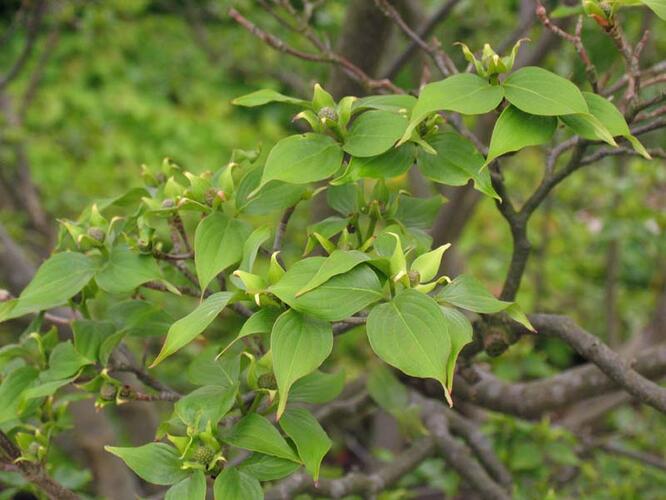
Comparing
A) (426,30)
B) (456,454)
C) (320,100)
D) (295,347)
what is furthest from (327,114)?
(426,30)

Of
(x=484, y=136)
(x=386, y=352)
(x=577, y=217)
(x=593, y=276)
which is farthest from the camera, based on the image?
(x=593, y=276)

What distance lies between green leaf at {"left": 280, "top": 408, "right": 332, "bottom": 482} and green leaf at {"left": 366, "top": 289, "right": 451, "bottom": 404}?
168mm

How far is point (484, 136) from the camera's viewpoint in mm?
1812

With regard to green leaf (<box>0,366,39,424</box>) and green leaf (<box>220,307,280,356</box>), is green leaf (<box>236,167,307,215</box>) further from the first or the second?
green leaf (<box>0,366,39,424</box>)

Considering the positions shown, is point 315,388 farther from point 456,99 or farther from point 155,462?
point 456,99

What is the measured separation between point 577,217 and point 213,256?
3.10 m

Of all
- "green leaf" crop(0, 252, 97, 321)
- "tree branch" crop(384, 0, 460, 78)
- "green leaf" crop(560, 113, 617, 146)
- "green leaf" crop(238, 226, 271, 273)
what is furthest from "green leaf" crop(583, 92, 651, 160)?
"tree branch" crop(384, 0, 460, 78)

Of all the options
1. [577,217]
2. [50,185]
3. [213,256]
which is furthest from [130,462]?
[50,185]

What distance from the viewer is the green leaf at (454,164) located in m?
0.82

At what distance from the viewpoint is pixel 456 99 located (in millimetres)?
766

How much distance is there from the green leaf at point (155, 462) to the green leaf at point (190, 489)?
0.5 inches

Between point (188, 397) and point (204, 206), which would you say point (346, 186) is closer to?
point (204, 206)

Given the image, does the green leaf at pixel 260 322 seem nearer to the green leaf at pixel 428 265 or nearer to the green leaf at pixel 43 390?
the green leaf at pixel 428 265

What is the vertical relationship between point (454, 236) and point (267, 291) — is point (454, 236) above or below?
below
